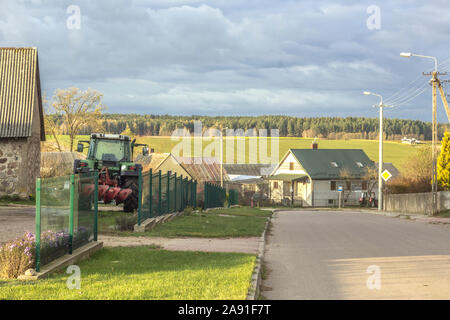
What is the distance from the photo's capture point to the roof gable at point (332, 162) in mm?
80250

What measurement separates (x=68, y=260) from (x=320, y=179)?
70.6m

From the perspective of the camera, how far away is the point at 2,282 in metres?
8.77

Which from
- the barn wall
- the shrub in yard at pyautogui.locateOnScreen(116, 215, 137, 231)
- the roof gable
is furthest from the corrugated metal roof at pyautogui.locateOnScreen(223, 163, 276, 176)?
the shrub in yard at pyautogui.locateOnScreen(116, 215, 137, 231)

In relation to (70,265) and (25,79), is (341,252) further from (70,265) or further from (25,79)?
(25,79)

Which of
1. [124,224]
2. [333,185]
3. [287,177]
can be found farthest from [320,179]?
[124,224]

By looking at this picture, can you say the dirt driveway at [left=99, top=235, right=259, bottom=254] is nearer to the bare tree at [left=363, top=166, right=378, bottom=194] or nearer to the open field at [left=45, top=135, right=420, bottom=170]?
the bare tree at [left=363, top=166, right=378, bottom=194]

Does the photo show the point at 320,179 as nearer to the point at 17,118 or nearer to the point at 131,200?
the point at 17,118

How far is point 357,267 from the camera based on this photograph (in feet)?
38.5

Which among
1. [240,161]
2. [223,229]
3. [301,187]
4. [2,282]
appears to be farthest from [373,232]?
[240,161]

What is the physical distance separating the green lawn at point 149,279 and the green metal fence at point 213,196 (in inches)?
953

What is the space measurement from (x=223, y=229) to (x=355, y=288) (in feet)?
37.3

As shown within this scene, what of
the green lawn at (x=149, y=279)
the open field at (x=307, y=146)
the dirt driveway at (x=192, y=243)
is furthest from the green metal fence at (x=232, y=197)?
the green lawn at (x=149, y=279)

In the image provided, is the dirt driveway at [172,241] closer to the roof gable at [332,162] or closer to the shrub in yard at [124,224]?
the shrub in yard at [124,224]

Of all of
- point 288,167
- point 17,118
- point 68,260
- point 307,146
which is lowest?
point 68,260
